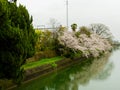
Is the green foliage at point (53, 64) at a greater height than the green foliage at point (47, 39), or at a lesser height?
lesser

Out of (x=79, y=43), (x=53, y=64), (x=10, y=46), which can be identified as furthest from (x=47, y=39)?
(x=10, y=46)

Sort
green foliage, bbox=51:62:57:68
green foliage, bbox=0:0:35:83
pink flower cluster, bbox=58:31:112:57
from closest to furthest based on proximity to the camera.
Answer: green foliage, bbox=0:0:35:83 → green foliage, bbox=51:62:57:68 → pink flower cluster, bbox=58:31:112:57

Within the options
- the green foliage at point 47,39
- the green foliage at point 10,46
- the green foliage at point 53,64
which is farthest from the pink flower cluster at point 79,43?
the green foliage at point 10,46

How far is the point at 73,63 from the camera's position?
→ 35406 millimetres

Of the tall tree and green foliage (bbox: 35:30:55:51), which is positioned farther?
the tall tree

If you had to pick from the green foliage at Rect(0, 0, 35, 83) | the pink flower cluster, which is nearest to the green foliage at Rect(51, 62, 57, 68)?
the pink flower cluster

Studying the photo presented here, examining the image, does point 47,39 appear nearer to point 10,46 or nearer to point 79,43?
point 79,43

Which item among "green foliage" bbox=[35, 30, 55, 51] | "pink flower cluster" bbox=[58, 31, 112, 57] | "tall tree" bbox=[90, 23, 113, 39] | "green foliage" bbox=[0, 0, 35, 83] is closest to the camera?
"green foliage" bbox=[0, 0, 35, 83]

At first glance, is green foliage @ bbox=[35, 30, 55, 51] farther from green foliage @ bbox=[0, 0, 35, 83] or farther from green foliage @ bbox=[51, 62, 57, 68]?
green foliage @ bbox=[0, 0, 35, 83]

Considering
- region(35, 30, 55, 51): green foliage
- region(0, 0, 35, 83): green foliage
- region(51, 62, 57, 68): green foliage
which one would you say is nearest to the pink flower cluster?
region(35, 30, 55, 51): green foliage

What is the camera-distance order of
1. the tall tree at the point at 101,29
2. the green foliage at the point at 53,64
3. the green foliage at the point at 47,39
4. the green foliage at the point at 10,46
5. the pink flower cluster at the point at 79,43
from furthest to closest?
the tall tree at the point at 101,29
the green foliage at the point at 47,39
the pink flower cluster at the point at 79,43
the green foliage at the point at 53,64
the green foliage at the point at 10,46

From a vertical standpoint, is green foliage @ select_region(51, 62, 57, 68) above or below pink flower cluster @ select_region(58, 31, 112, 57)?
below

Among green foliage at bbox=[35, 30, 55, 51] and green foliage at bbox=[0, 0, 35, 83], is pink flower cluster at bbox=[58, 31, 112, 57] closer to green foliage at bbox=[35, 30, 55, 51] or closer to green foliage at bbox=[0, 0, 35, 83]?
green foliage at bbox=[35, 30, 55, 51]

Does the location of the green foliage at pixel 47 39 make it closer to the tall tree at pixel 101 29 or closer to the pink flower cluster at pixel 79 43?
the pink flower cluster at pixel 79 43
